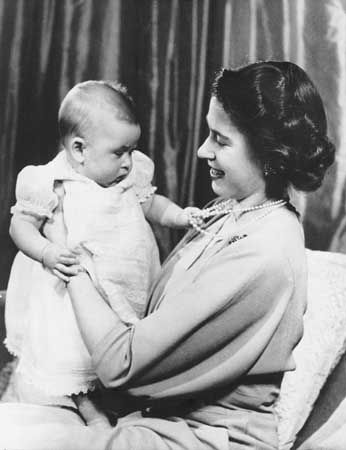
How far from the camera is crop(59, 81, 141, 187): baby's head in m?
1.48

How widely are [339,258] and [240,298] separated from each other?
77 cm

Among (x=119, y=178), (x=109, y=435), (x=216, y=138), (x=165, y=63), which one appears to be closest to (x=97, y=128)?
(x=119, y=178)

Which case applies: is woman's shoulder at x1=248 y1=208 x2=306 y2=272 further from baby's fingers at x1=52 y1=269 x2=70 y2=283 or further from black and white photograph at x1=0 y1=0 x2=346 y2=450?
baby's fingers at x1=52 y1=269 x2=70 y2=283

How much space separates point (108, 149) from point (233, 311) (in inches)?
21.0

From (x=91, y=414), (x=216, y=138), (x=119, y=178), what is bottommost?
(x=91, y=414)

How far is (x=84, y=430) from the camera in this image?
122cm

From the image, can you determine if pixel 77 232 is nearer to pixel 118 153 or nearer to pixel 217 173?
pixel 118 153

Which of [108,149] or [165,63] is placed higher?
[165,63]

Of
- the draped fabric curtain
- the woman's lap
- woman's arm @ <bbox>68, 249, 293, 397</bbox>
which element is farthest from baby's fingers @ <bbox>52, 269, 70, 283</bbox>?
the draped fabric curtain

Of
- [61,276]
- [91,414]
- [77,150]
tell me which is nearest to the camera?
[61,276]

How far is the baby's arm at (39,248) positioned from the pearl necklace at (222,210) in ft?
1.08

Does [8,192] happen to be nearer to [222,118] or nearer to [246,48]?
[246,48]

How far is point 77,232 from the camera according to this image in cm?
148

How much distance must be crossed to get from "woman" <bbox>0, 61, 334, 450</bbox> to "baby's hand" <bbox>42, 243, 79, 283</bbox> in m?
0.03
